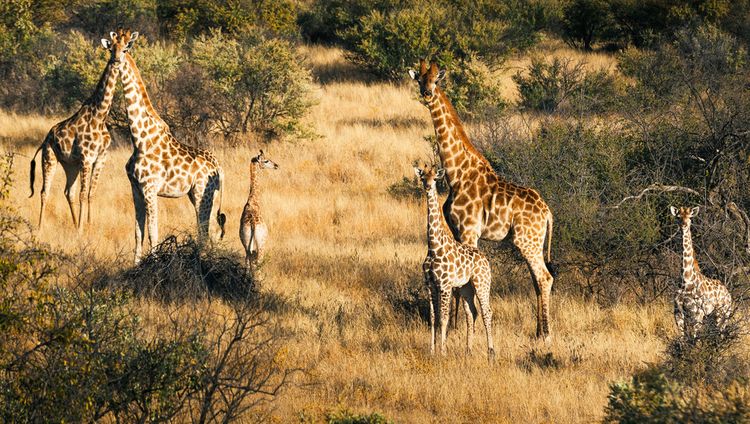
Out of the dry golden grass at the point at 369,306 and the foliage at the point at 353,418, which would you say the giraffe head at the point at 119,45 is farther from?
the foliage at the point at 353,418

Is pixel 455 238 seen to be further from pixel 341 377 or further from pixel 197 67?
pixel 197 67

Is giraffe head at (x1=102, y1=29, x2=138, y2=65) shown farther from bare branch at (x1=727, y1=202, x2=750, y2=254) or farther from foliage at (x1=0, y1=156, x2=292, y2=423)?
bare branch at (x1=727, y1=202, x2=750, y2=254)

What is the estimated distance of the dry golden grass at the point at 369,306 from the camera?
8.19m

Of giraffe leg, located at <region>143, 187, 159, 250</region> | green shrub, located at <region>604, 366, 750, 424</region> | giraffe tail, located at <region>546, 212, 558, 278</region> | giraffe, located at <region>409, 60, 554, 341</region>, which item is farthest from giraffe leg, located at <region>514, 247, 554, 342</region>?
giraffe leg, located at <region>143, 187, 159, 250</region>

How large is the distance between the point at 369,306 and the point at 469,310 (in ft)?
5.96

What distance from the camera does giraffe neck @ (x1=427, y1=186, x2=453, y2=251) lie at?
898 centimetres

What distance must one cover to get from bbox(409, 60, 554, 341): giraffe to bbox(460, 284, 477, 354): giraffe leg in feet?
2.05

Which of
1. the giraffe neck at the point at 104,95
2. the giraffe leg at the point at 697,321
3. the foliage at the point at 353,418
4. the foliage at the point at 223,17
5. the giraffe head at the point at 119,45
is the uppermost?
the giraffe head at the point at 119,45

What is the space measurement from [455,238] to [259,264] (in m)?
2.65

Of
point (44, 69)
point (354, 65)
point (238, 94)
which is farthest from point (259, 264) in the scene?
point (354, 65)

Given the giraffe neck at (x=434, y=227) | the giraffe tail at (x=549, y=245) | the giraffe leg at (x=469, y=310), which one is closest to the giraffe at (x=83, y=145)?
the giraffe neck at (x=434, y=227)

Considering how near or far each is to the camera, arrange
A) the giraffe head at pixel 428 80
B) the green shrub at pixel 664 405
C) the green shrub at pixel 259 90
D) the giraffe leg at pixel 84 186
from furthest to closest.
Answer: the green shrub at pixel 259 90 < the giraffe leg at pixel 84 186 < the giraffe head at pixel 428 80 < the green shrub at pixel 664 405

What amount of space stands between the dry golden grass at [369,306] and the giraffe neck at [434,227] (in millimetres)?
1088

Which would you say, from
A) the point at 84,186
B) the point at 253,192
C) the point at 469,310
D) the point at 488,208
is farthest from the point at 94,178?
the point at 469,310
